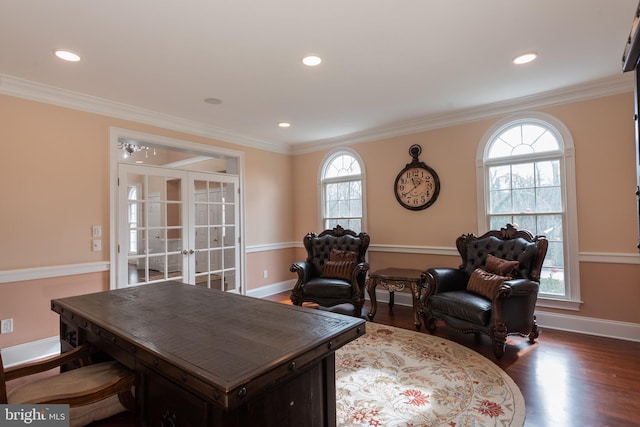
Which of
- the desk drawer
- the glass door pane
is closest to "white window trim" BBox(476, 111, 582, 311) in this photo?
the desk drawer

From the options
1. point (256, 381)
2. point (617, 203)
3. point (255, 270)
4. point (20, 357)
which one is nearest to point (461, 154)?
point (617, 203)

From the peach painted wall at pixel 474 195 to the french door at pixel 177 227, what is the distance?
1.49 metres

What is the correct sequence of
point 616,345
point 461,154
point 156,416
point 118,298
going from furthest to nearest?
Result: 1. point 461,154
2. point 616,345
3. point 118,298
4. point 156,416

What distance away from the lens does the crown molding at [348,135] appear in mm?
3086

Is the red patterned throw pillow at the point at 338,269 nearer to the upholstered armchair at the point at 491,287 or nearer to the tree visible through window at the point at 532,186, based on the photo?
the upholstered armchair at the point at 491,287

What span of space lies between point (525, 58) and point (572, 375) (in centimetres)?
261

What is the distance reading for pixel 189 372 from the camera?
106 cm

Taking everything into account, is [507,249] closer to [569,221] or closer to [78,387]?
[569,221]

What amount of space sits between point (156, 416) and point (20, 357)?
2655mm

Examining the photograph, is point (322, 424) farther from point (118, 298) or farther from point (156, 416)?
point (118, 298)

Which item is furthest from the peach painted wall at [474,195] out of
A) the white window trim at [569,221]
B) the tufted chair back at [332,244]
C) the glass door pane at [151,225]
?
the glass door pane at [151,225]

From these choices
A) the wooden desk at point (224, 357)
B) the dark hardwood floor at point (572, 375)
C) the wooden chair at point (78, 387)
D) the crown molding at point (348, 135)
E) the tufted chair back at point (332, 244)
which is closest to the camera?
the wooden desk at point (224, 357)

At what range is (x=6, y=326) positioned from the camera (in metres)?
2.88

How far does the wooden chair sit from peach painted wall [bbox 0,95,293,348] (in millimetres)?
1777
